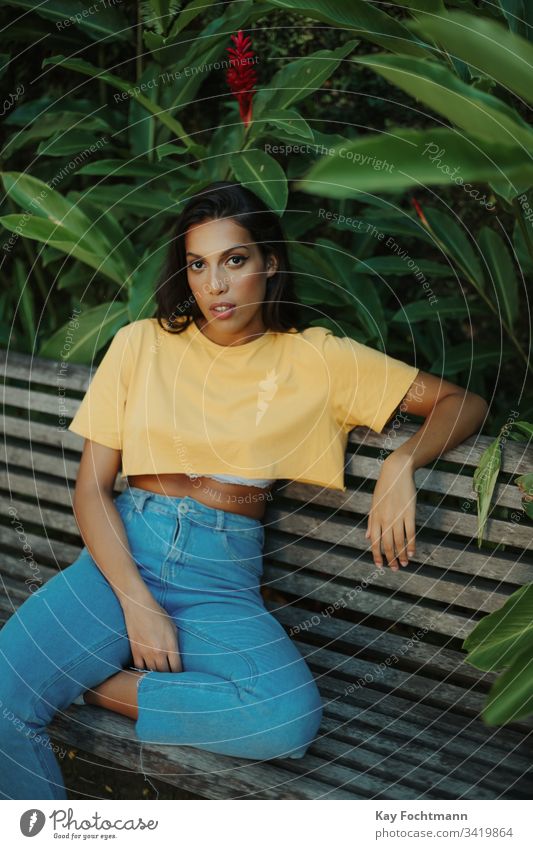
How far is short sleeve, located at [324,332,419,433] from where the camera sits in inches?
61.9

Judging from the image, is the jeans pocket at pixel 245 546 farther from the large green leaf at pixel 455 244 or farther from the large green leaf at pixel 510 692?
the large green leaf at pixel 455 244

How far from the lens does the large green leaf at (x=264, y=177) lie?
184 centimetres

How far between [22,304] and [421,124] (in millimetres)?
1237

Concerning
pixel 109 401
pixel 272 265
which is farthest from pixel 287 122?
pixel 109 401

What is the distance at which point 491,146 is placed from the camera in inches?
30.5

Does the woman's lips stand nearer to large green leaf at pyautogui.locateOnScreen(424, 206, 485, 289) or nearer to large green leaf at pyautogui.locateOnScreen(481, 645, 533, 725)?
large green leaf at pyautogui.locateOnScreen(424, 206, 485, 289)

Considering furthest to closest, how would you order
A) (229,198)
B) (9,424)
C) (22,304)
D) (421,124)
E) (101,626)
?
1. (22,304)
2. (421,124)
3. (9,424)
4. (229,198)
5. (101,626)

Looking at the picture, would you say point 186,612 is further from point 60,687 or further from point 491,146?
point 491,146

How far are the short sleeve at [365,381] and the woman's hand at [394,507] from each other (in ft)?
0.30

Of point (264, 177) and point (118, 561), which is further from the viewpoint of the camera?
point (264, 177)

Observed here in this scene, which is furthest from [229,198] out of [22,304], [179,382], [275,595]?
[22,304]

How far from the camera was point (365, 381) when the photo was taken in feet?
5.19

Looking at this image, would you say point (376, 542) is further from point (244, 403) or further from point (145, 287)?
point (145, 287)

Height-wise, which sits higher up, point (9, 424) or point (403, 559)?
point (9, 424)
